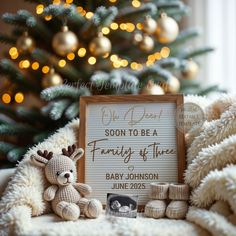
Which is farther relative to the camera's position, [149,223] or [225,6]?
[225,6]

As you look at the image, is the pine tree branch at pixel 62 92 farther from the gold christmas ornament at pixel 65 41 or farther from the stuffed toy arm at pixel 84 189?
the stuffed toy arm at pixel 84 189

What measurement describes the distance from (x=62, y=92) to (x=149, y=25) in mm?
442

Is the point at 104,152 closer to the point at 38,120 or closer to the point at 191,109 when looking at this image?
the point at 191,109

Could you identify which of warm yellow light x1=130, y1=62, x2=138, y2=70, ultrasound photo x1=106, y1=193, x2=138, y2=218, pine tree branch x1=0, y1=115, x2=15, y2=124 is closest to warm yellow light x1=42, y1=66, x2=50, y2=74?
pine tree branch x1=0, y1=115, x2=15, y2=124

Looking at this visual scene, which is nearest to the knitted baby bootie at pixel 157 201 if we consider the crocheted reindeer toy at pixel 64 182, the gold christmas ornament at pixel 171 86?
the crocheted reindeer toy at pixel 64 182

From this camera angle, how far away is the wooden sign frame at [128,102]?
100 centimetres

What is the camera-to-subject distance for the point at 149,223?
0.83 metres

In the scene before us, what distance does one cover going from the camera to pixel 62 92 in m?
1.28

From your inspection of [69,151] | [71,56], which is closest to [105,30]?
[71,56]

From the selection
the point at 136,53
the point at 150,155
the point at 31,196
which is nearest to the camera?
the point at 31,196

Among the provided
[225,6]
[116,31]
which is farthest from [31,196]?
[225,6]

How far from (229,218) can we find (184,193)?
15 centimetres

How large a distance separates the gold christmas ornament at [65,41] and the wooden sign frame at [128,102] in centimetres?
38

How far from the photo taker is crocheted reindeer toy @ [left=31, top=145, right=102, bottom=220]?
91cm
